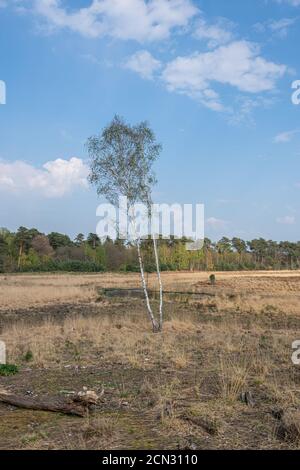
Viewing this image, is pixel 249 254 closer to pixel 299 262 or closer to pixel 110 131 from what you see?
pixel 299 262

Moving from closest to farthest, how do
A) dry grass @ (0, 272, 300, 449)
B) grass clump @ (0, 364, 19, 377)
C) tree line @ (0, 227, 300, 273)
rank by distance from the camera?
1. dry grass @ (0, 272, 300, 449)
2. grass clump @ (0, 364, 19, 377)
3. tree line @ (0, 227, 300, 273)

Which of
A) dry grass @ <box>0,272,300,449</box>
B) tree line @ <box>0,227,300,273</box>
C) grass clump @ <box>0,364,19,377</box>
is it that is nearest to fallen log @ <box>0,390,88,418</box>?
dry grass @ <box>0,272,300,449</box>

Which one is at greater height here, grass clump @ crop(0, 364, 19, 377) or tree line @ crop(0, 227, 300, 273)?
tree line @ crop(0, 227, 300, 273)

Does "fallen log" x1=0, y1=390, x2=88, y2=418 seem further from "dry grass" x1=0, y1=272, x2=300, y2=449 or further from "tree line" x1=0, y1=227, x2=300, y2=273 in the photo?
"tree line" x1=0, y1=227, x2=300, y2=273

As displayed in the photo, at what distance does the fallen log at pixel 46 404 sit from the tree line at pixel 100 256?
64048 mm

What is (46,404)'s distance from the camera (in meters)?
7.45

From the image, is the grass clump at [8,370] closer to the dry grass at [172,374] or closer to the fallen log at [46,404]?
the dry grass at [172,374]

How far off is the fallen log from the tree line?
6405 cm

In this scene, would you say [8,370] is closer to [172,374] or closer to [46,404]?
[46,404]

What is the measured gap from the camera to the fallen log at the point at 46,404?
23.6 feet

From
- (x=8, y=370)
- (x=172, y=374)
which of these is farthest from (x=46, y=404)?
(x=8, y=370)

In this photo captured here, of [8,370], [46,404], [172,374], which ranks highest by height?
[46,404]

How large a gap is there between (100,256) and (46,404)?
323 feet

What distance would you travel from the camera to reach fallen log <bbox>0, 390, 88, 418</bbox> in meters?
7.18
